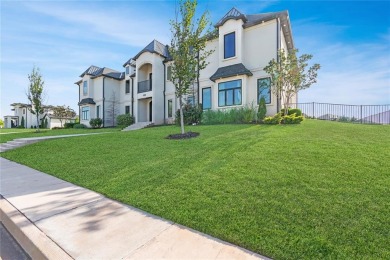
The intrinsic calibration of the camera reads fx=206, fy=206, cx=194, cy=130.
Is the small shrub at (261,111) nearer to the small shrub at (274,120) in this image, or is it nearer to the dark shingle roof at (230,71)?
the small shrub at (274,120)

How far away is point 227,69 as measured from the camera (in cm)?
1638

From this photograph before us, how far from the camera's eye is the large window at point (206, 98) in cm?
1792

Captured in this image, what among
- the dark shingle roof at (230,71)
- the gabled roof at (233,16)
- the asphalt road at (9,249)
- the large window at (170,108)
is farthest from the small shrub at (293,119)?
the asphalt road at (9,249)

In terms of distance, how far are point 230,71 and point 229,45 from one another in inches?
95.7

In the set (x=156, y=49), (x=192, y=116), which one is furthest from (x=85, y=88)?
(x=192, y=116)

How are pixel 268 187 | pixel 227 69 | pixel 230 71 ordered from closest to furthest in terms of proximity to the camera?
pixel 268 187 < pixel 230 71 < pixel 227 69

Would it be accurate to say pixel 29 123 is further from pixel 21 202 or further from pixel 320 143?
pixel 320 143

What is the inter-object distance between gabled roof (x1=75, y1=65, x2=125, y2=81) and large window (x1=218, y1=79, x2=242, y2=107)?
17.0m

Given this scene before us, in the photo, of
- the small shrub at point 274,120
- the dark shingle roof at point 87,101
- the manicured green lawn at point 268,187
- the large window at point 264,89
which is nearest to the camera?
the manicured green lawn at point 268,187

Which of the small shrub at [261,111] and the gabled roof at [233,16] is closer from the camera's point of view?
the small shrub at [261,111]


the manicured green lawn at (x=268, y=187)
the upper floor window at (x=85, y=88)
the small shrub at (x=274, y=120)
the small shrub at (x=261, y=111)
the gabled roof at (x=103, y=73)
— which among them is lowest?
the manicured green lawn at (x=268, y=187)

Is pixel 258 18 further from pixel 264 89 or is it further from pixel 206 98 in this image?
pixel 206 98

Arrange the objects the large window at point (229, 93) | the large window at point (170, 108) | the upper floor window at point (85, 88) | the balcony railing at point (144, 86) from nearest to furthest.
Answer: the large window at point (229, 93) → the large window at point (170, 108) → the balcony railing at point (144, 86) → the upper floor window at point (85, 88)

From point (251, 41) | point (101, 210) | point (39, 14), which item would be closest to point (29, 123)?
point (39, 14)
